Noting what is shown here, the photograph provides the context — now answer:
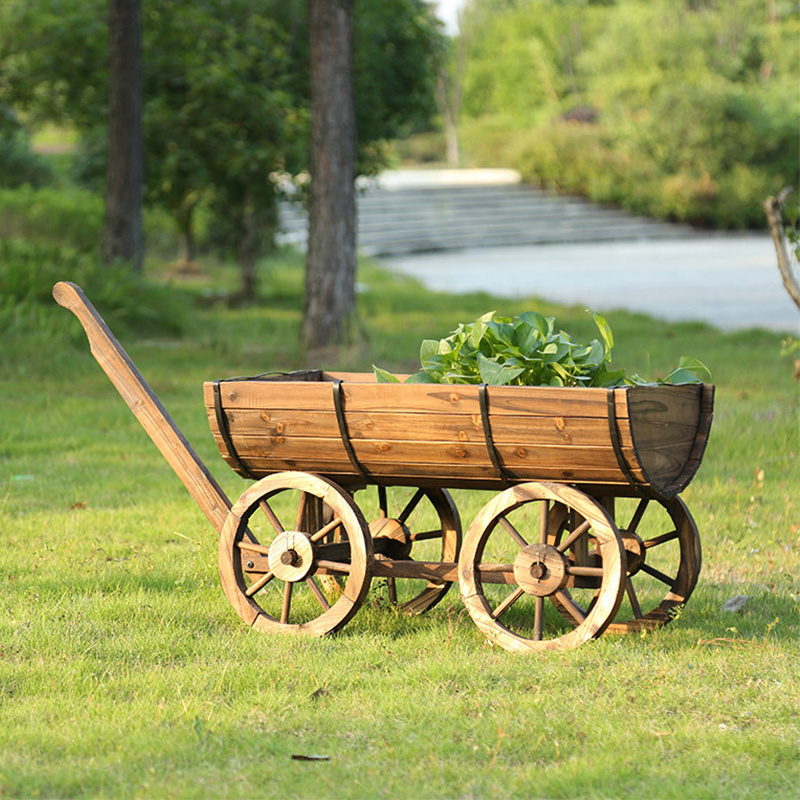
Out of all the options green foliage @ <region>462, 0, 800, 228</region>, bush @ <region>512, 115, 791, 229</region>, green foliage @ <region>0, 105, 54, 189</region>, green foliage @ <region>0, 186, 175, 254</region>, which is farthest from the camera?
green foliage @ <region>462, 0, 800, 228</region>

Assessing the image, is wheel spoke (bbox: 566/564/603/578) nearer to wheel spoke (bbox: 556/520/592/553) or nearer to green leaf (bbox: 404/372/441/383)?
wheel spoke (bbox: 556/520/592/553)

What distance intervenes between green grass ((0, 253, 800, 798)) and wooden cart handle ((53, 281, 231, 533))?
388mm

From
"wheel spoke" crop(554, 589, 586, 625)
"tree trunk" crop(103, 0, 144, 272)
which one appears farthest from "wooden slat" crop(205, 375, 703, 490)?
"tree trunk" crop(103, 0, 144, 272)

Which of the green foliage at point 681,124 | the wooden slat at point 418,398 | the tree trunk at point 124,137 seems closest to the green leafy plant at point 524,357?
the wooden slat at point 418,398

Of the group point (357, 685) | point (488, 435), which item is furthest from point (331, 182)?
point (357, 685)

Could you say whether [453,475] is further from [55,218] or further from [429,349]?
[55,218]

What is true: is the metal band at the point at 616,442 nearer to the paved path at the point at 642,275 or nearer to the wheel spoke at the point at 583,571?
the wheel spoke at the point at 583,571

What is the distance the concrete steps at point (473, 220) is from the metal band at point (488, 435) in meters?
23.1

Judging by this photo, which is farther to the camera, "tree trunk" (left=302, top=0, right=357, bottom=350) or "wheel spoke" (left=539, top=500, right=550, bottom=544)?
"tree trunk" (left=302, top=0, right=357, bottom=350)

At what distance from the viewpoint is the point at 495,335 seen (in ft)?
12.9

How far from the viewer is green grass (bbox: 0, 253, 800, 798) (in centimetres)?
287

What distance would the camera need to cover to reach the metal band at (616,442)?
347 centimetres

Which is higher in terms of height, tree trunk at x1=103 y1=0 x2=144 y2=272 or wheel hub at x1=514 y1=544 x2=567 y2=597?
tree trunk at x1=103 y1=0 x2=144 y2=272

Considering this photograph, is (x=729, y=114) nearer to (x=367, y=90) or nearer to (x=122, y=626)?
(x=367, y=90)
